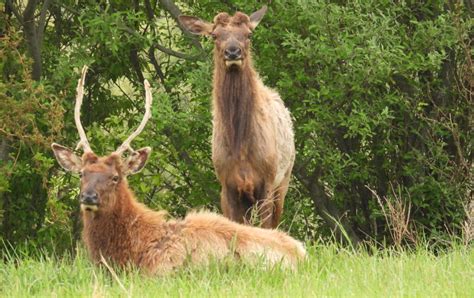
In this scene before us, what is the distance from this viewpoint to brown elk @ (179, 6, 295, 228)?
11.4m

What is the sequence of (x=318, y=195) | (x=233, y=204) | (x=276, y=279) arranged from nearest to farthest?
(x=276, y=279) → (x=233, y=204) → (x=318, y=195)

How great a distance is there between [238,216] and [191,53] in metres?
3.77

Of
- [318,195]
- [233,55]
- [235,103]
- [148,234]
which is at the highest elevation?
[233,55]

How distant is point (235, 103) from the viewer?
1155cm

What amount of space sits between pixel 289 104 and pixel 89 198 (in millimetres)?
6101

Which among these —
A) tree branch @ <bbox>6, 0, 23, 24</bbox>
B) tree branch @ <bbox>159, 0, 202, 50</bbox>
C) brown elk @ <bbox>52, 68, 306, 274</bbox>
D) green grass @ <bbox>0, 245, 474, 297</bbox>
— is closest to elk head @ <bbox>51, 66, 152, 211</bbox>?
brown elk @ <bbox>52, 68, 306, 274</bbox>

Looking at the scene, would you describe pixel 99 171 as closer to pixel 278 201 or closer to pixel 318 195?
pixel 278 201

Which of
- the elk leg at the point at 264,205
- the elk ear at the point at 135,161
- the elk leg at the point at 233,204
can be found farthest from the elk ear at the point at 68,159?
the elk leg at the point at 264,205

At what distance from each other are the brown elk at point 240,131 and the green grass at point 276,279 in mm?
2467

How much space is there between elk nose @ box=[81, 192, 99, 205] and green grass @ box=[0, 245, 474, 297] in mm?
398

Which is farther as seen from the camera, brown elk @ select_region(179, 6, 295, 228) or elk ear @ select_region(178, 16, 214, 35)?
elk ear @ select_region(178, 16, 214, 35)

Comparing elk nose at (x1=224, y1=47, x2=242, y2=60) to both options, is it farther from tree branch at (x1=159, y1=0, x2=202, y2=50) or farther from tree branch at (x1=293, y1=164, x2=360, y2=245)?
tree branch at (x1=293, y1=164, x2=360, y2=245)

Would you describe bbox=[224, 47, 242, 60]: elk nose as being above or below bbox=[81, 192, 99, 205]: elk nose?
above

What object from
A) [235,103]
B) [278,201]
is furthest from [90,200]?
[278,201]
